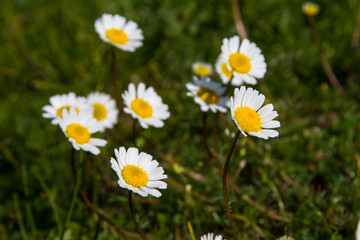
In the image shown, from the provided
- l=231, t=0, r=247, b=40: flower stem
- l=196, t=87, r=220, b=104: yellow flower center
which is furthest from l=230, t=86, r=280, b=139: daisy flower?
l=231, t=0, r=247, b=40: flower stem

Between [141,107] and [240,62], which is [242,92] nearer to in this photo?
[240,62]

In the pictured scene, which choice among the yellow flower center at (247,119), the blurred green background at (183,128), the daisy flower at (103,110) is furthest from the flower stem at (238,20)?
the yellow flower center at (247,119)

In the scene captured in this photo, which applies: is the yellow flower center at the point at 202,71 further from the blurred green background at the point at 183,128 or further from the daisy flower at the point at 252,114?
the daisy flower at the point at 252,114

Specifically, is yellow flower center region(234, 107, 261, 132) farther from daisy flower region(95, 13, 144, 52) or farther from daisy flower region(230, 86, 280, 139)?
daisy flower region(95, 13, 144, 52)

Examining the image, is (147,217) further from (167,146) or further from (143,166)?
(143,166)

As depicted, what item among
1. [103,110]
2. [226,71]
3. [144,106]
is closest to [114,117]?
[103,110]

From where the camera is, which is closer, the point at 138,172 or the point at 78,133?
the point at 138,172
